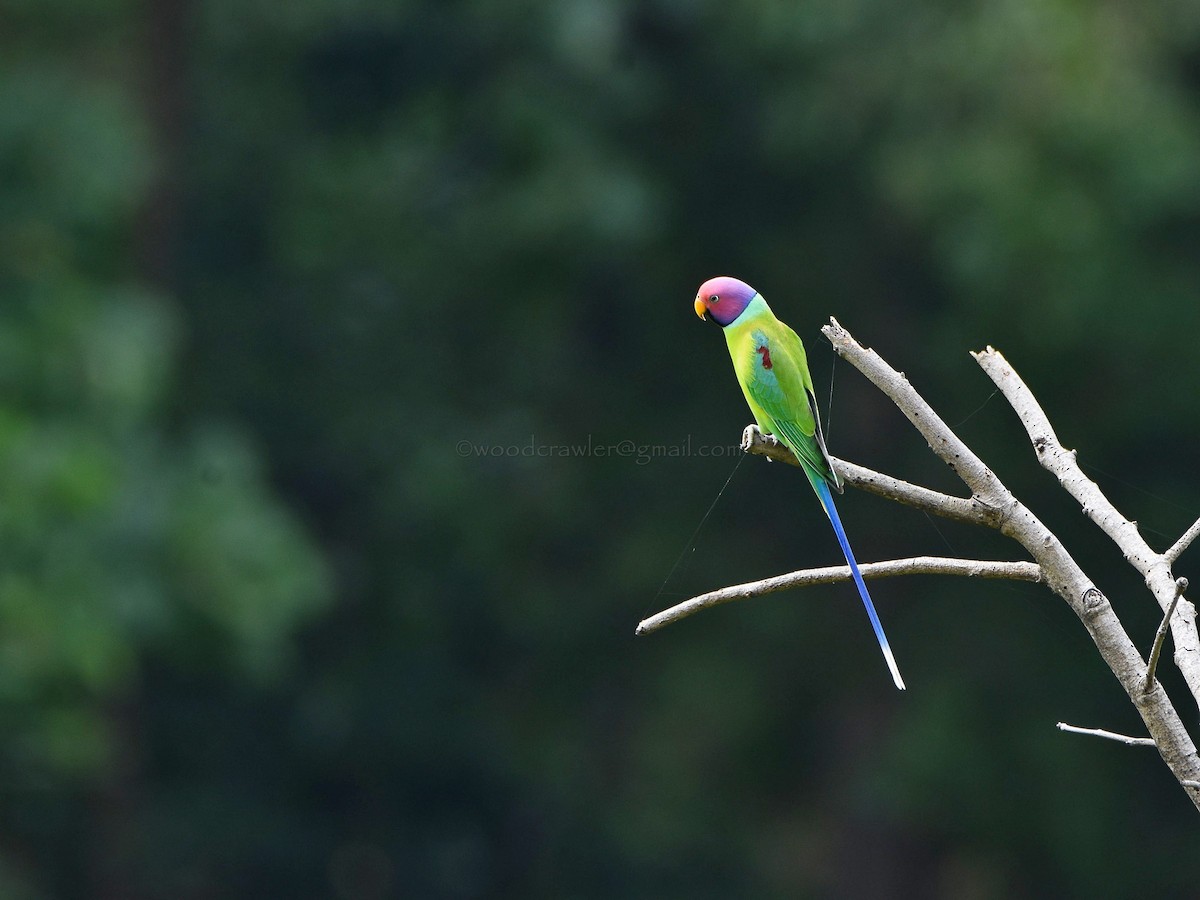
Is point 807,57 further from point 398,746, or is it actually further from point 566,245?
point 398,746

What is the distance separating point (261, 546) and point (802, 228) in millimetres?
4135

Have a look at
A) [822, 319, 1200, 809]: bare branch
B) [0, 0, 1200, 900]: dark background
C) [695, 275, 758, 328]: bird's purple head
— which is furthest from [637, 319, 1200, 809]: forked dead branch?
[0, 0, 1200, 900]: dark background

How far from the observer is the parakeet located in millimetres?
2410

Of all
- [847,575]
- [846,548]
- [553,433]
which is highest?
[553,433]

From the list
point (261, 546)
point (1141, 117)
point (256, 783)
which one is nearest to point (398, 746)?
point (256, 783)

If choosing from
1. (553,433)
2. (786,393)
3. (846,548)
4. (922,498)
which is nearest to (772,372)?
(786,393)

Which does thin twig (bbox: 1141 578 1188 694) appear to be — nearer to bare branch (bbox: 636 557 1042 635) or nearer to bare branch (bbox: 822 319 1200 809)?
bare branch (bbox: 822 319 1200 809)

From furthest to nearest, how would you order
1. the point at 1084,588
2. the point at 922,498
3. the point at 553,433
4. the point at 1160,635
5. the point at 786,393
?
1. the point at 553,433
2. the point at 786,393
3. the point at 922,498
4. the point at 1084,588
5. the point at 1160,635

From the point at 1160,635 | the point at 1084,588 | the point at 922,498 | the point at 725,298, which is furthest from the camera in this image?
the point at 725,298

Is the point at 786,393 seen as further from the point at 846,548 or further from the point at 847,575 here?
the point at 847,575

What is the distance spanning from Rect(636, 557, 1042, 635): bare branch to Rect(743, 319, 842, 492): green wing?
60cm

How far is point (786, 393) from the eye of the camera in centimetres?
252

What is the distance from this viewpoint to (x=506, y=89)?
9.12m

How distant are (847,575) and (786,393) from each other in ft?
2.72
